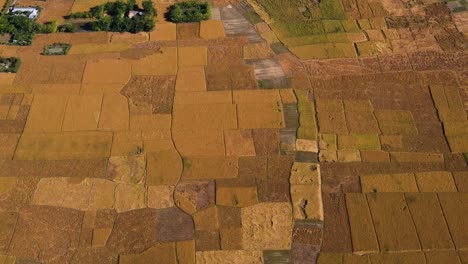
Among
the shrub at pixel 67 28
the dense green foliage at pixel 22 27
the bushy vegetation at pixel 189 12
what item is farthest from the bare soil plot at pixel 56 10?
the bushy vegetation at pixel 189 12

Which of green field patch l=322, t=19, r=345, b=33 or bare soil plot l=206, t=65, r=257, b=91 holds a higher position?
green field patch l=322, t=19, r=345, b=33

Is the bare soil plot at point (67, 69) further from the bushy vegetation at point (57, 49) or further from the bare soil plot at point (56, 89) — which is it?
the bushy vegetation at point (57, 49)

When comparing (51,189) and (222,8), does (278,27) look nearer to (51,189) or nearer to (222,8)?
(222,8)

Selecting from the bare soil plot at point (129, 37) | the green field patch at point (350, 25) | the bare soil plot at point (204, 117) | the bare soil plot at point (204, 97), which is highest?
the green field patch at point (350, 25)

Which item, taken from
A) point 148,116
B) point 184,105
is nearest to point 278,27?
point 184,105

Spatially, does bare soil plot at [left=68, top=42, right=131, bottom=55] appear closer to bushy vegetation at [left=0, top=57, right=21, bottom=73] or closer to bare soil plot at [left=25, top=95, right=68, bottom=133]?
bushy vegetation at [left=0, top=57, right=21, bottom=73]

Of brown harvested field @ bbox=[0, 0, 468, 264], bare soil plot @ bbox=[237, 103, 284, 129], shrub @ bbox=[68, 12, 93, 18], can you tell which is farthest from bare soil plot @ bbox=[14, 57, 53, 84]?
bare soil plot @ bbox=[237, 103, 284, 129]

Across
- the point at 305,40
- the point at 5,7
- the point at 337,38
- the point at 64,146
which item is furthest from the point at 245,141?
the point at 5,7

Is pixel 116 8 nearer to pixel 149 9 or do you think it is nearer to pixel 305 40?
pixel 149 9

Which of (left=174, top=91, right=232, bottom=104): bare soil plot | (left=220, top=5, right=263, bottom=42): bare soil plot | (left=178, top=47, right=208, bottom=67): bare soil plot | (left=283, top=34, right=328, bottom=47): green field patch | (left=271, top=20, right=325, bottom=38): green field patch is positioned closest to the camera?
(left=174, top=91, right=232, bottom=104): bare soil plot
